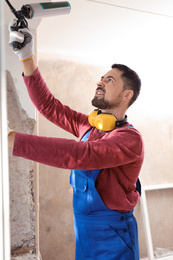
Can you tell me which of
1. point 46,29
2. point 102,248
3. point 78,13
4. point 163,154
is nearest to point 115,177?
point 102,248

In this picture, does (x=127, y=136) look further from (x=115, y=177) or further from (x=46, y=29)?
(x=46, y=29)

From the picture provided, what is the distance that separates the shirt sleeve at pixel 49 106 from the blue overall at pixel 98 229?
419 mm

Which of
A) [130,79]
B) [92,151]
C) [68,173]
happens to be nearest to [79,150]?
[92,151]

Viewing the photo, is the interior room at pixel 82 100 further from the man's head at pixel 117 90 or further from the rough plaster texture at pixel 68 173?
the man's head at pixel 117 90

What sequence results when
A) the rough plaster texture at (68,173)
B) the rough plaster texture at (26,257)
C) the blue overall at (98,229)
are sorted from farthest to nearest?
the rough plaster texture at (68,173), the rough plaster texture at (26,257), the blue overall at (98,229)

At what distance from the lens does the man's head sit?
5.33ft

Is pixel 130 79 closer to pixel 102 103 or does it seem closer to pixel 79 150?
pixel 102 103

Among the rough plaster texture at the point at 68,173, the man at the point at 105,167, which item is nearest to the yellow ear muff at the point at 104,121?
the man at the point at 105,167

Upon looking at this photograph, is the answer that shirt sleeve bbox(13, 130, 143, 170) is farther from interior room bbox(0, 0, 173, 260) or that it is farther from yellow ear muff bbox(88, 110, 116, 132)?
interior room bbox(0, 0, 173, 260)

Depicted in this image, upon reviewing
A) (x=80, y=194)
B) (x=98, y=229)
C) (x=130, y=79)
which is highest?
(x=130, y=79)

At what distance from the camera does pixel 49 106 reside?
1.64m

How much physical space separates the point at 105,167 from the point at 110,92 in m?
0.58

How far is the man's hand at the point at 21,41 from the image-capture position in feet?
4.13

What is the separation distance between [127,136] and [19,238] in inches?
39.5
